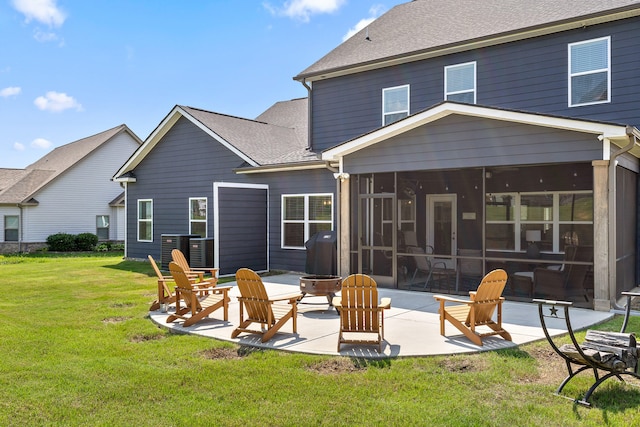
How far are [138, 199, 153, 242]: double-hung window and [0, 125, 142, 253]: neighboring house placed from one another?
933 centimetres

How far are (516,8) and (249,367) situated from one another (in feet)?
37.9

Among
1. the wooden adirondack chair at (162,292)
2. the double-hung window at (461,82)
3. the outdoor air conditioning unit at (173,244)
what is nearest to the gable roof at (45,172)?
the outdoor air conditioning unit at (173,244)

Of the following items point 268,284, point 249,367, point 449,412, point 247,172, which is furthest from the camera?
point 247,172

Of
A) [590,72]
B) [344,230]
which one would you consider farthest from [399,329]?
[590,72]

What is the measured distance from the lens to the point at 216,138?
15352mm

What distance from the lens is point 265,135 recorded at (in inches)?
674

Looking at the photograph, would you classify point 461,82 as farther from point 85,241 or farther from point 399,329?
point 85,241

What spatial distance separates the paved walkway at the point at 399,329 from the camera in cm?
600

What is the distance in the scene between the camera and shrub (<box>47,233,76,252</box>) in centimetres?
2439

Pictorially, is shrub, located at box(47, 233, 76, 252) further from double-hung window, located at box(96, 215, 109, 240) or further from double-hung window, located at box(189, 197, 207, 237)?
double-hung window, located at box(189, 197, 207, 237)

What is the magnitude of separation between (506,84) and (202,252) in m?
8.75

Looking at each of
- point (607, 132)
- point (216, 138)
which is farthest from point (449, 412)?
point (216, 138)

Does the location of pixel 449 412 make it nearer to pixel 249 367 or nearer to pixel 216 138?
pixel 249 367

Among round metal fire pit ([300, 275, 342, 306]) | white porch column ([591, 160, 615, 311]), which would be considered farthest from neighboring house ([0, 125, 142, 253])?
white porch column ([591, 160, 615, 311])
